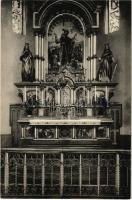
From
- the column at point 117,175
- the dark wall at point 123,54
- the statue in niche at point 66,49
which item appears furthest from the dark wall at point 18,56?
the column at point 117,175

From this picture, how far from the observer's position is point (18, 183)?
18.6 feet

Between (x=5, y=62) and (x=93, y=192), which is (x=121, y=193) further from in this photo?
(x=5, y=62)

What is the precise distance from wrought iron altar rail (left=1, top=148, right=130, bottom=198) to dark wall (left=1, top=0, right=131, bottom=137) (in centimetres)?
71

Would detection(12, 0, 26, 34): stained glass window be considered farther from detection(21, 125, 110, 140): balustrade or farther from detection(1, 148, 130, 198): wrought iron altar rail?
detection(1, 148, 130, 198): wrought iron altar rail

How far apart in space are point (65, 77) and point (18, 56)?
858 millimetres

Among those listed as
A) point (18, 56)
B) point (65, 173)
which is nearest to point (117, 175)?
point (65, 173)

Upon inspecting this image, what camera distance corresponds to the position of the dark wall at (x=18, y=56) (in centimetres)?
613

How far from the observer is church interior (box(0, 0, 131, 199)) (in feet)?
20.2

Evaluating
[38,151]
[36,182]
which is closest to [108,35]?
[38,151]

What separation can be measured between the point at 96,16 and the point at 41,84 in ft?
4.83

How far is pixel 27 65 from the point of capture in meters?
6.37

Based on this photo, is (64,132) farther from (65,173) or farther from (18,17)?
(18,17)

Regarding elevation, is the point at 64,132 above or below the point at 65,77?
below

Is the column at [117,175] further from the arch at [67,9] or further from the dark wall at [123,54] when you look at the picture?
the arch at [67,9]
